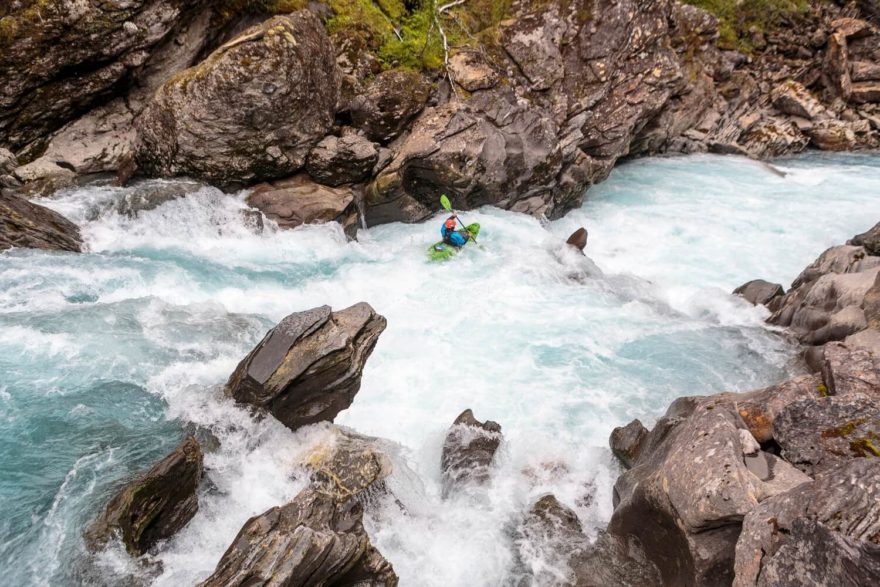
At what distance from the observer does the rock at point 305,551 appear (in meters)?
5.06

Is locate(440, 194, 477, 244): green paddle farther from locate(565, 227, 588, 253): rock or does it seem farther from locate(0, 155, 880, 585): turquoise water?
locate(565, 227, 588, 253): rock

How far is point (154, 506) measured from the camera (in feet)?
20.9

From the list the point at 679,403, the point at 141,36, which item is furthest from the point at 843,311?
the point at 141,36

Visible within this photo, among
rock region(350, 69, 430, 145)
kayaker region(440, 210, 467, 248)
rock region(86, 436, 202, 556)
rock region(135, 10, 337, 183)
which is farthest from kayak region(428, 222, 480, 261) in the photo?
rock region(86, 436, 202, 556)

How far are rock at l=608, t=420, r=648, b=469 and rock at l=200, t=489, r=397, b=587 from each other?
399 cm

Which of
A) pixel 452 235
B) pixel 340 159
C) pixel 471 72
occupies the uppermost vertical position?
pixel 471 72

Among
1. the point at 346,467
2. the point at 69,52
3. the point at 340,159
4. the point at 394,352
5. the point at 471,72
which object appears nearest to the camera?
the point at 346,467

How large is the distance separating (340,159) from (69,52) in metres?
7.30

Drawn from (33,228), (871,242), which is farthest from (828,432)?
(33,228)

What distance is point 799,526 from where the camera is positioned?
14.7 ft

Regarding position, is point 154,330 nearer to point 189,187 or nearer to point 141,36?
point 189,187

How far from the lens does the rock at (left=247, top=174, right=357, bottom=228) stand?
1538cm

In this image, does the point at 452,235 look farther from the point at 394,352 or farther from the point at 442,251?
the point at 394,352

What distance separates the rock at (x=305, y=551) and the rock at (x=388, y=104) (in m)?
12.8
